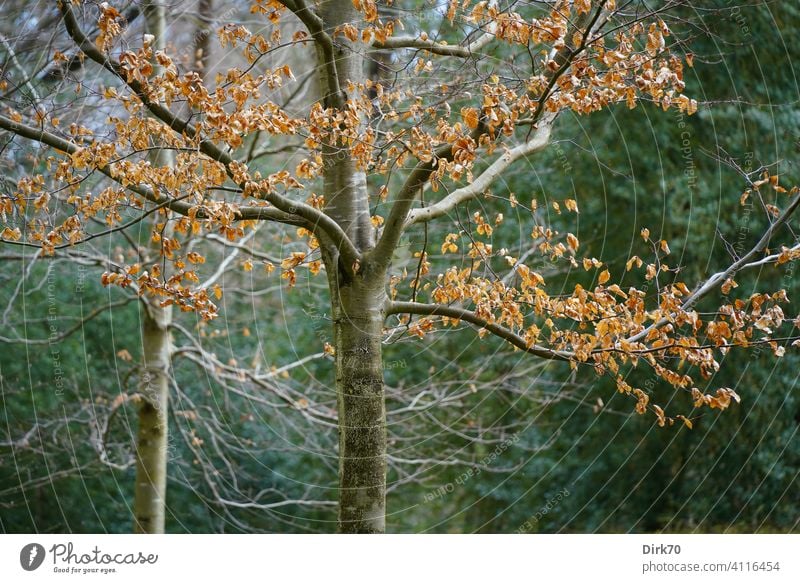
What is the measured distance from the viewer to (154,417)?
614 centimetres

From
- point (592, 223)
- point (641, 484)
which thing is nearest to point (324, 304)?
point (592, 223)

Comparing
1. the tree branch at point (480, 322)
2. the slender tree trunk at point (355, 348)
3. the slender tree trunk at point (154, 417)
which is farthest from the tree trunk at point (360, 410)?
the slender tree trunk at point (154, 417)

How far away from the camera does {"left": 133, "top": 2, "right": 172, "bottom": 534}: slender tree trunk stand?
6090 millimetres

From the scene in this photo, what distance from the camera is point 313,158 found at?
153 inches

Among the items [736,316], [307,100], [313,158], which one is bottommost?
[736,316]
